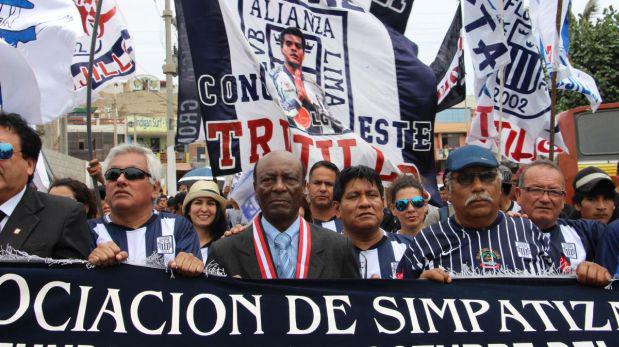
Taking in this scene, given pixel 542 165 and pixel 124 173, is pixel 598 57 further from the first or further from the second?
pixel 124 173

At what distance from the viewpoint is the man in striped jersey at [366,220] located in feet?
13.3

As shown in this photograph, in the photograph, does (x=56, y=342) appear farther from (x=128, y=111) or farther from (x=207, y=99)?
(x=128, y=111)

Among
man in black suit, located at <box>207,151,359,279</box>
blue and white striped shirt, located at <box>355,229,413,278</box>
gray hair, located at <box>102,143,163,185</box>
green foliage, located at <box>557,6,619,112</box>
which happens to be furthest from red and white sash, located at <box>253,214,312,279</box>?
green foliage, located at <box>557,6,619,112</box>

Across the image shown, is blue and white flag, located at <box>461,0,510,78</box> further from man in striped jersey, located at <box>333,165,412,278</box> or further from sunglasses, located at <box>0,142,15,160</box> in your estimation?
sunglasses, located at <box>0,142,15,160</box>

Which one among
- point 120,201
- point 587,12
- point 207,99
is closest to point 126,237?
point 120,201

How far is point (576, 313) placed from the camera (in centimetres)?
321

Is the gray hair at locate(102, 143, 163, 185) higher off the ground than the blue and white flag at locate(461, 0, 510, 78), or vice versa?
the blue and white flag at locate(461, 0, 510, 78)

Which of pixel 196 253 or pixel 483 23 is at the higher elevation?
pixel 483 23

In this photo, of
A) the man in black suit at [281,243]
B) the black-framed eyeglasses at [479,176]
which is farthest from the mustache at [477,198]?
the man in black suit at [281,243]

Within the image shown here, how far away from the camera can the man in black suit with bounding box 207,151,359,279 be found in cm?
337

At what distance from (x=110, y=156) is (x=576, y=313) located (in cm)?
242

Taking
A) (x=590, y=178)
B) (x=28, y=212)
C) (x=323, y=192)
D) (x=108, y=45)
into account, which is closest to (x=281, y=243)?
(x=28, y=212)

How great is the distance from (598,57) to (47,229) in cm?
1715

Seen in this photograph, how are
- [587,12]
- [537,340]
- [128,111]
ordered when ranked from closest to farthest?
[537,340], [587,12], [128,111]
